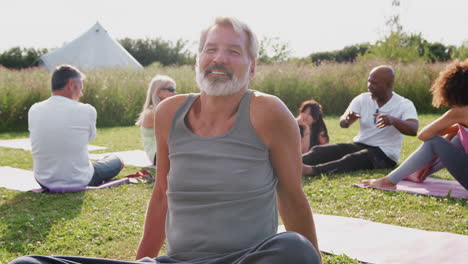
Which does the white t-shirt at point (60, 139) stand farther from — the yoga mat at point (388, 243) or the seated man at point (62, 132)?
the yoga mat at point (388, 243)

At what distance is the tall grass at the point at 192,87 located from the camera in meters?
13.6

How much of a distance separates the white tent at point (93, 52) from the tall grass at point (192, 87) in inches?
341

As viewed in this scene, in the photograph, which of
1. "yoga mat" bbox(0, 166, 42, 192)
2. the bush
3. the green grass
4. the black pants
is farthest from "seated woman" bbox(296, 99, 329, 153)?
the bush

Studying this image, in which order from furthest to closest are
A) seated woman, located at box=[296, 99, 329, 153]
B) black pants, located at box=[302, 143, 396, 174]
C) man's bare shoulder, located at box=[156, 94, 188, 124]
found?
1. seated woman, located at box=[296, 99, 329, 153]
2. black pants, located at box=[302, 143, 396, 174]
3. man's bare shoulder, located at box=[156, 94, 188, 124]

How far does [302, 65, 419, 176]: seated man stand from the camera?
20.5 ft

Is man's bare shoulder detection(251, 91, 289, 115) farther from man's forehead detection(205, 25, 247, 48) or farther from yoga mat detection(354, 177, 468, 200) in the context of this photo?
yoga mat detection(354, 177, 468, 200)

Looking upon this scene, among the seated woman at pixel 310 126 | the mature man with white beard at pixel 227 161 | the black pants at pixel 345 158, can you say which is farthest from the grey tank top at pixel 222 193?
the seated woman at pixel 310 126

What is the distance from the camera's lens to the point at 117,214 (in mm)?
4562

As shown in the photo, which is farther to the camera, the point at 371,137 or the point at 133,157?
the point at 133,157

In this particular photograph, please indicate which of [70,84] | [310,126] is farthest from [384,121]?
[70,84]

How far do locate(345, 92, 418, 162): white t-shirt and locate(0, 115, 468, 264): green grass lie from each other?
1.28 feet

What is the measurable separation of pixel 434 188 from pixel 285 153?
398cm

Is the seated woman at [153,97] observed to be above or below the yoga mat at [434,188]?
above

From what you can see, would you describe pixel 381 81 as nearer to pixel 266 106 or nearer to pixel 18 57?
pixel 266 106
